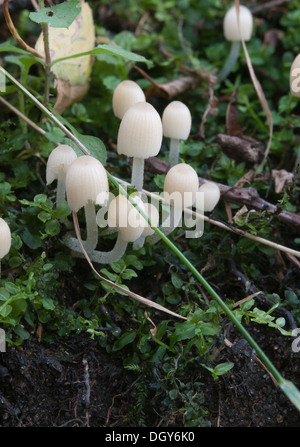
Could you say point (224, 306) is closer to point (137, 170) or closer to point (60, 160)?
point (137, 170)

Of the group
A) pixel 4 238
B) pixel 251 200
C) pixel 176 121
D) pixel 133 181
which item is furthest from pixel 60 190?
pixel 251 200

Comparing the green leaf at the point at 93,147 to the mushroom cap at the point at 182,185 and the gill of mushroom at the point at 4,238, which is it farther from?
the gill of mushroom at the point at 4,238

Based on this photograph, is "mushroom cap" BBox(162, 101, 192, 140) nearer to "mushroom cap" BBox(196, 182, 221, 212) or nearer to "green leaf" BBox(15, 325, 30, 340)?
"mushroom cap" BBox(196, 182, 221, 212)

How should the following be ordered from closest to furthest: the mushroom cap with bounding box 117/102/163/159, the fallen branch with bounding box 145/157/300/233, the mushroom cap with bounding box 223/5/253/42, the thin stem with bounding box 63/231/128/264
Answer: the mushroom cap with bounding box 117/102/163/159 → the thin stem with bounding box 63/231/128/264 → the fallen branch with bounding box 145/157/300/233 → the mushroom cap with bounding box 223/5/253/42

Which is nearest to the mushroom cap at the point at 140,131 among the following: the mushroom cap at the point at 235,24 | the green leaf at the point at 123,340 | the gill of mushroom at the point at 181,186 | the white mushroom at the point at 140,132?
the white mushroom at the point at 140,132

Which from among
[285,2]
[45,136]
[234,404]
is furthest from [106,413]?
[285,2]

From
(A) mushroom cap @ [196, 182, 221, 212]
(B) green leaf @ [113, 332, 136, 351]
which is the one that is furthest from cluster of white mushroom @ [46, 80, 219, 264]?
(B) green leaf @ [113, 332, 136, 351]
